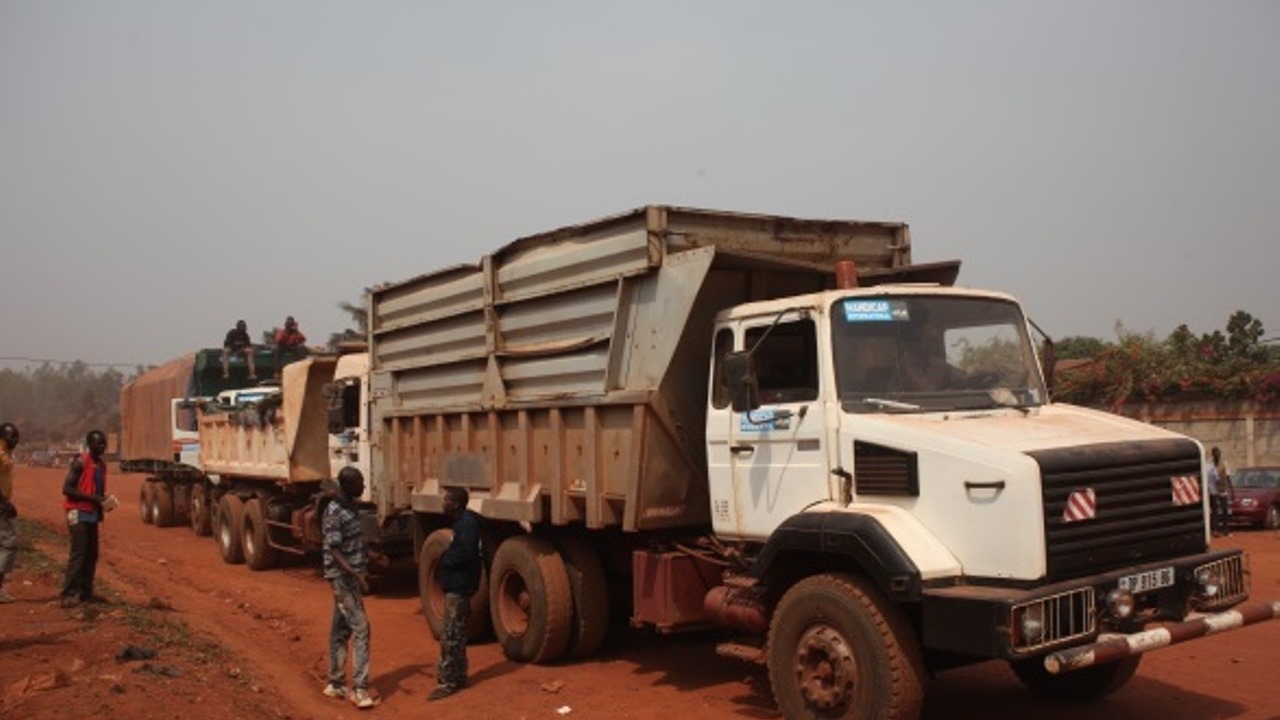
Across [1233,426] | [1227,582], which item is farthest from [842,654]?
[1233,426]

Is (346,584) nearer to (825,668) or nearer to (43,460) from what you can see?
(825,668)

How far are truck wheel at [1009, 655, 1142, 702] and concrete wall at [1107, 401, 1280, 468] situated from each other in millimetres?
16053

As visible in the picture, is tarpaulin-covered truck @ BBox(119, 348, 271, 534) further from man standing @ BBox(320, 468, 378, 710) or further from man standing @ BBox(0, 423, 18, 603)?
man standing @ BBox(320, 468, 378, 710)

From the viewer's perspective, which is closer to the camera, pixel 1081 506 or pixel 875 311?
pixel 1081 506

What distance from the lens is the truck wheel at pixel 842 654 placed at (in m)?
5.42

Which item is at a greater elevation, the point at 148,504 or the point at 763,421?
the point at 763,421

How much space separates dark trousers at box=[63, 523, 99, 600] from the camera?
10031 millimetres

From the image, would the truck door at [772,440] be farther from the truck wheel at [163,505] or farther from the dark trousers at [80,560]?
the truck wheel at [163,505]

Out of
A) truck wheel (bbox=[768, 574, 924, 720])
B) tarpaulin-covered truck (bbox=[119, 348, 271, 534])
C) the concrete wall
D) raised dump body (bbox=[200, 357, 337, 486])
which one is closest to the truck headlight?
truck wheel (bbox=[768, 574, 924, 720])

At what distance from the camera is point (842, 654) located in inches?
223

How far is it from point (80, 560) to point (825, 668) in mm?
7591

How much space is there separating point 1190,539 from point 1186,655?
2.99 m

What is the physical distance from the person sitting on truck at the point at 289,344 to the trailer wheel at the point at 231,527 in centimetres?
412

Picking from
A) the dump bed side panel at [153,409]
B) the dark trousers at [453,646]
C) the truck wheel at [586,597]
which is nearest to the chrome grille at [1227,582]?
the truck wheel at [586,597]
